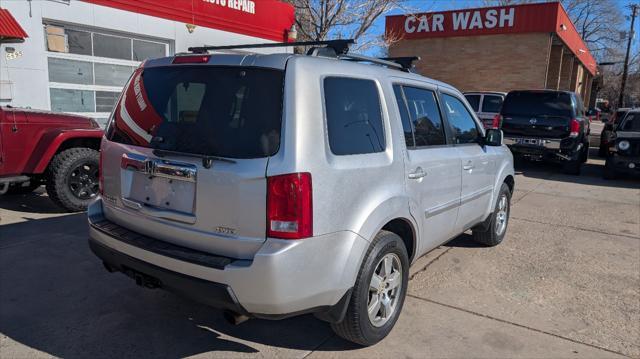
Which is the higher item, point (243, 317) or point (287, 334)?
point (243, 317)

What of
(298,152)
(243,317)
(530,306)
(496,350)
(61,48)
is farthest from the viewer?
(61,48)

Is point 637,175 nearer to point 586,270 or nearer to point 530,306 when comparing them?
point 586,270

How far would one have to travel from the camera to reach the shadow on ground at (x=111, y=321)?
3127 millimetres

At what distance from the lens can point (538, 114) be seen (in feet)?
35.6

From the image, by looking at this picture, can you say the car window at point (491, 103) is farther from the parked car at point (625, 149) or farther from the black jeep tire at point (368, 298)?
the black jeep tire at point (368, 298)

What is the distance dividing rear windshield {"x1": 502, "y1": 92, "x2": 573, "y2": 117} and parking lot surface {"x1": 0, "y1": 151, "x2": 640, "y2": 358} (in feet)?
18.3

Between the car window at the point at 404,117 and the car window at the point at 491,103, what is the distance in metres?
11.9

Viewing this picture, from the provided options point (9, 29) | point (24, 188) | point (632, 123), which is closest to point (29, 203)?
point (24, 188)

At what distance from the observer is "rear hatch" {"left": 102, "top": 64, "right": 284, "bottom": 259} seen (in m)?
2.52

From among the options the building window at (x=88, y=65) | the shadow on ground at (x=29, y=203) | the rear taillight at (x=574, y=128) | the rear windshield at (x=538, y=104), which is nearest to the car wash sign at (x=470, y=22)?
the rear windshield at (x=538, y=104)

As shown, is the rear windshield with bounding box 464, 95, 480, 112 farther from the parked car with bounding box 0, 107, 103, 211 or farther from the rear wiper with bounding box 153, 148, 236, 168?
the rear wiper with bounding box 153, 148, 236, 168

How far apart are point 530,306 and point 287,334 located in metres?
2.05

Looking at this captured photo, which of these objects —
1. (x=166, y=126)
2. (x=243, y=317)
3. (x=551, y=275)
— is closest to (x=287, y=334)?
(x=243, y=317)

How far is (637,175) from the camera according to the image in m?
10.7
